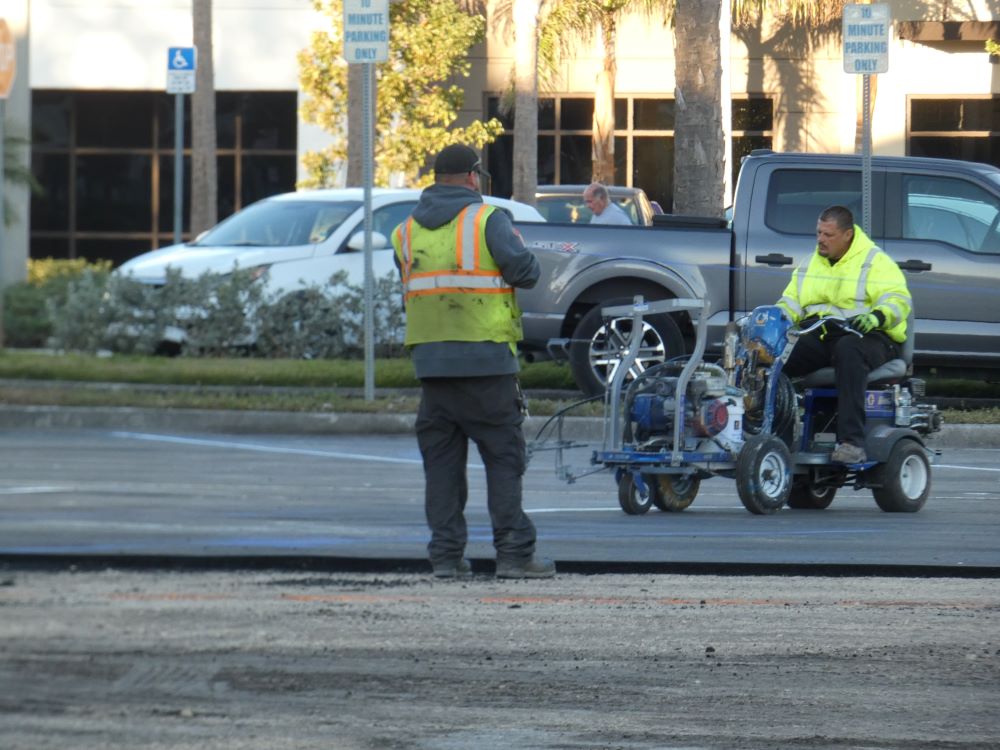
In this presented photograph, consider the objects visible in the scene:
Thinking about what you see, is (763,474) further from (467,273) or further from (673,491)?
A: (467,273)

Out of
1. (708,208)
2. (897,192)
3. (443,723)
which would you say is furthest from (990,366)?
(443,723)

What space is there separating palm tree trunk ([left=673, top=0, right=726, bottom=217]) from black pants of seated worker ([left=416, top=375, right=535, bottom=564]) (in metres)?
11.3

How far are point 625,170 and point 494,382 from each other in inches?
1096

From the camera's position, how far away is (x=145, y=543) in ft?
29.3

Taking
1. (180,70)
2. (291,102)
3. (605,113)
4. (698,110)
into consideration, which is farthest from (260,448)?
(605,113)

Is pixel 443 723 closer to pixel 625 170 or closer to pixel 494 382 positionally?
pixel 494 382

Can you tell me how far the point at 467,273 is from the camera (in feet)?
26.8

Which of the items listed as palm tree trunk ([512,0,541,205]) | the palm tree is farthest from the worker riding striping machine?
palm tree trunk ([512,0,541,205])

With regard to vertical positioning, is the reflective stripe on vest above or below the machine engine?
above

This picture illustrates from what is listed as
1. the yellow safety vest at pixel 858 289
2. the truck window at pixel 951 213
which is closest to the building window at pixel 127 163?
the truck window at pixel 951 213

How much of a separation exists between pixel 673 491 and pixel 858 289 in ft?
5.04

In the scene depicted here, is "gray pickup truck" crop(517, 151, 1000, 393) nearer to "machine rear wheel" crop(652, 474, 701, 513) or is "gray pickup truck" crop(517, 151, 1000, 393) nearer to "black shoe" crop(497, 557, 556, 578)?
"machine rear wheel" crop(652, 474, 701, 513)

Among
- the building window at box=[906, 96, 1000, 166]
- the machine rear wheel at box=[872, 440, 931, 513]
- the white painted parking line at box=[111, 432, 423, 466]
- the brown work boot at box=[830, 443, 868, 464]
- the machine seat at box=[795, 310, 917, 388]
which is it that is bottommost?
the white painted parking line at box=[111, 432, 423, 466]

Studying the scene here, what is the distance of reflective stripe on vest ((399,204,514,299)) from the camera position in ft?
26.8
